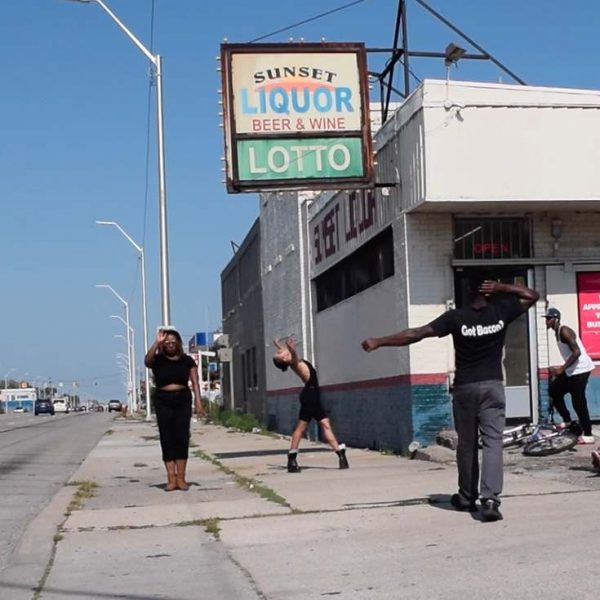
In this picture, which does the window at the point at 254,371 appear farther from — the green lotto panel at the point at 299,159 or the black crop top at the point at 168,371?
the black crop top at the point at 168,371

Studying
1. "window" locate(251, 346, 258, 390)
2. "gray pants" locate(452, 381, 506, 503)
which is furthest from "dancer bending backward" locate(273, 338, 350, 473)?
"window" locate(251, 346, 258, 390)

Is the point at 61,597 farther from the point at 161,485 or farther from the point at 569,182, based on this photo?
the point at 569,182

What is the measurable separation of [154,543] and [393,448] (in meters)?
7.93

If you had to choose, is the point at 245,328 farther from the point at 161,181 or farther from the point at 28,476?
the point at 28,476

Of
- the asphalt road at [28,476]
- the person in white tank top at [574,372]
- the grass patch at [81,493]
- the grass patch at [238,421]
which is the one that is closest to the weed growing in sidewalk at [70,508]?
the grass patch at [81,493]

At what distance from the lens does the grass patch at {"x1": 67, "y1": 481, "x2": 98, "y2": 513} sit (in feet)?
36.7

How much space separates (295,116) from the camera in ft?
50.2

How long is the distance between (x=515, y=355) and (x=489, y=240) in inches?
65.4

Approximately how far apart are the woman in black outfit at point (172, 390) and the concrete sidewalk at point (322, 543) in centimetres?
61

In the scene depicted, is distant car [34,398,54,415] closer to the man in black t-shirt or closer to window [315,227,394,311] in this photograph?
window [315,227,394,311]

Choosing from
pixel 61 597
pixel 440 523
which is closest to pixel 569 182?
pixel 440 523

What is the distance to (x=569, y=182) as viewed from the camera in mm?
14008

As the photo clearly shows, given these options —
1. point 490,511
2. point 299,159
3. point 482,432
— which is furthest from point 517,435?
point 490,511

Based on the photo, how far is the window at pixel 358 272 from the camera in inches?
644
